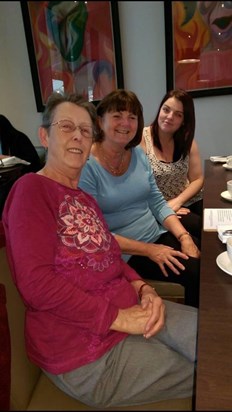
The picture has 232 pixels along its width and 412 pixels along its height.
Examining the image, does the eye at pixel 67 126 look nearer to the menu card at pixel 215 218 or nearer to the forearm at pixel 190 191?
the menu card at pixel 215 218

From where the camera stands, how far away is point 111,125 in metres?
1.25

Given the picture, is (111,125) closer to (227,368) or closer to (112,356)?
(112,356)

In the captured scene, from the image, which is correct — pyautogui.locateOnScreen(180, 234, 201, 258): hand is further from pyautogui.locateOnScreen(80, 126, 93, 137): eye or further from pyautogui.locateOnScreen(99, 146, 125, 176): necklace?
pyautogui.locateOnScreen(80, 126, 93, 137): eye

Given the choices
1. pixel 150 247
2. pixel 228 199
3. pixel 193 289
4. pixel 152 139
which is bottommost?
pixel 193 289

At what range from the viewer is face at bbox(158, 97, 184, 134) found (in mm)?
1803

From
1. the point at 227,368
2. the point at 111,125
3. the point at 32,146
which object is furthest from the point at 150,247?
the point at 32,146

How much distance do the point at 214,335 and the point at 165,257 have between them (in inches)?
25.2

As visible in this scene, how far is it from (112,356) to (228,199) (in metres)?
0.79

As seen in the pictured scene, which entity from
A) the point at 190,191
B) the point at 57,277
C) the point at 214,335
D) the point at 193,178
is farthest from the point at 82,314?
the point at 193,178

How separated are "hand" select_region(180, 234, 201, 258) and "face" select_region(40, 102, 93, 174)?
590mm

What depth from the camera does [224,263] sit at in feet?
2.44

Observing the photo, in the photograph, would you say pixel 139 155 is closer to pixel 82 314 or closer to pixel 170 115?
pixel 170 115

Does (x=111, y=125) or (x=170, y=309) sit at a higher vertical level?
(x=111, y=125)

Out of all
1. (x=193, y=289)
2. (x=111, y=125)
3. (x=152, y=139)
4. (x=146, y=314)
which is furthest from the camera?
(x=152, y=139)
